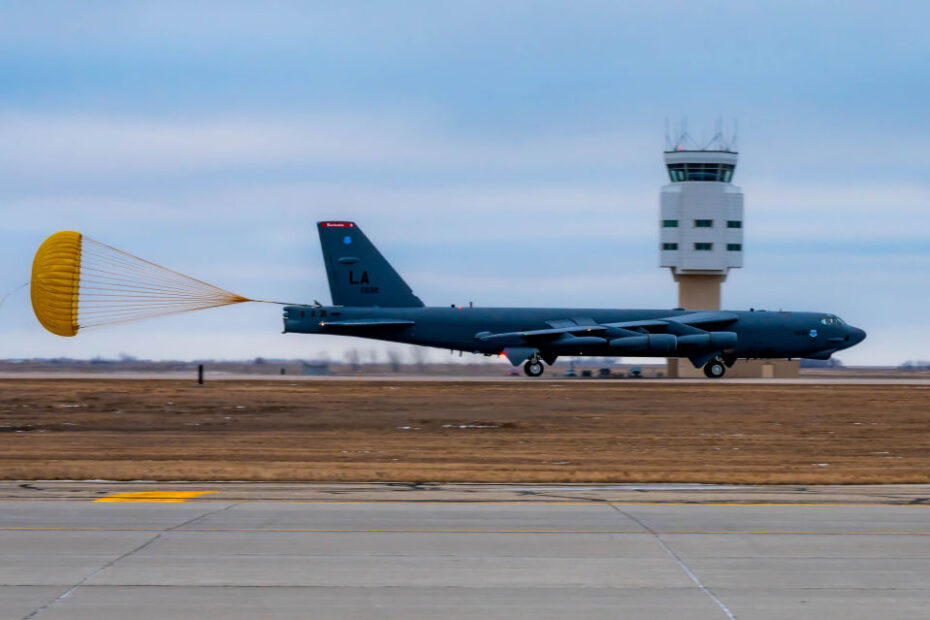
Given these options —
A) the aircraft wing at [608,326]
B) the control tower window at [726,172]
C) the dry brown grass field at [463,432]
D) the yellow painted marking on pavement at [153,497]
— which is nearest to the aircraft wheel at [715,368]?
the aircraft wing at [608,326]

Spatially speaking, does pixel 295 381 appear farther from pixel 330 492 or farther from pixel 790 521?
pixel 790 521

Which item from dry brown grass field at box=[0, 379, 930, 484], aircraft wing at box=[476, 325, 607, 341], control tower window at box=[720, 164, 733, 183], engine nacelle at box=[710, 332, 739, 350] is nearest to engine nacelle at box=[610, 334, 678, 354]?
aircraft wing at box=[476, 325, 607, 341]

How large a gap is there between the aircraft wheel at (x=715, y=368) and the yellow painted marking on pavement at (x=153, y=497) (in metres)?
50.1

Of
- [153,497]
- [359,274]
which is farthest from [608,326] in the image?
[153,497]

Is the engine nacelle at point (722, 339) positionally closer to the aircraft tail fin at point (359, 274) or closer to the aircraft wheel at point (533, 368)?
the aircraft wheel at point (533, 368)

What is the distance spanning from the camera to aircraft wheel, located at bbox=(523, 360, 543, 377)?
2436 inches

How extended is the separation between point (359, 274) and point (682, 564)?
53955 mm

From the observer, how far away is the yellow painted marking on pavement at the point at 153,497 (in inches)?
646

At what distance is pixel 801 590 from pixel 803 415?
30.4 meters

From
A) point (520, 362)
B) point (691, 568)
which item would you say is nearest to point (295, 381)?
point (520, 362)

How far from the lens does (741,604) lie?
380 inches

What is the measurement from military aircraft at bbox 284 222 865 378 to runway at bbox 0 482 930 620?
44.1 metres

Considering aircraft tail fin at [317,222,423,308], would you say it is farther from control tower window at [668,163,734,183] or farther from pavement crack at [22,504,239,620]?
pavement crack at [22,504,239,620]

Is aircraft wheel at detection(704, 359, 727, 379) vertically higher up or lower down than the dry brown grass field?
higher up
